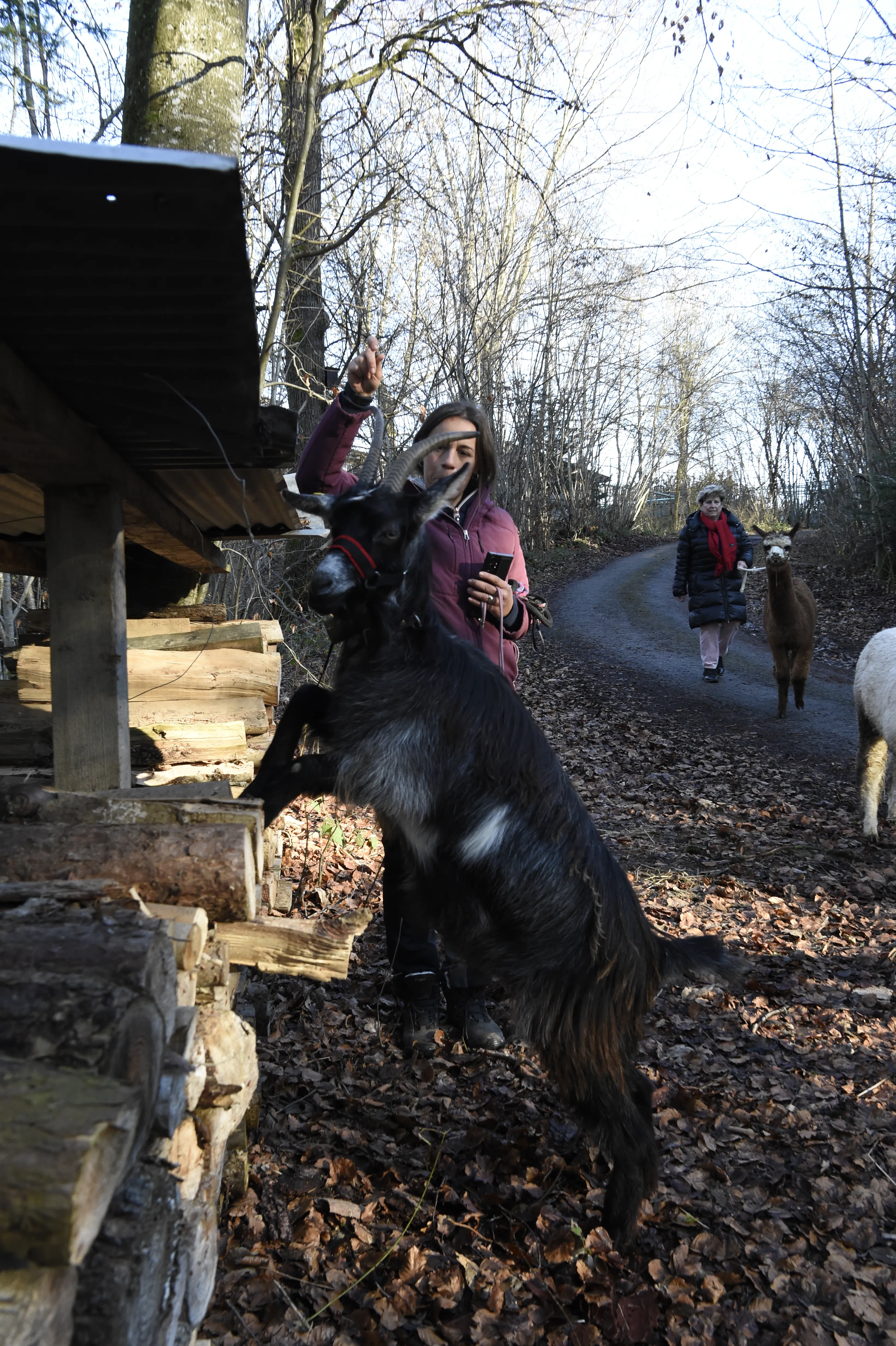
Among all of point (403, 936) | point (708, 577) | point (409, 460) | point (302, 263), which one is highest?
point (302, 263)

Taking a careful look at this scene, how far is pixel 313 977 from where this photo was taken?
2.75m

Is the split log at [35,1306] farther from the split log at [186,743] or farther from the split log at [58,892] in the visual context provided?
the split log at [186,743]

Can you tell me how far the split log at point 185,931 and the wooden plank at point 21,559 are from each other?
10.4 ft

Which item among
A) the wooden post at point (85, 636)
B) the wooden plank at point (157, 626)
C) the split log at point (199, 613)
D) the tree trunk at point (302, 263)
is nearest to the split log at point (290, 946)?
the wooden post at point (85, 636)

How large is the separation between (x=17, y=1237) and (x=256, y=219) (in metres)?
7.26

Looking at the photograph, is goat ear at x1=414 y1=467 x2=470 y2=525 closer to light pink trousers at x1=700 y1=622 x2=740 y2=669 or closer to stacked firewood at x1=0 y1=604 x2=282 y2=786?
A: stacked firewood at x1=0 y1=604 x2=282 y2=786

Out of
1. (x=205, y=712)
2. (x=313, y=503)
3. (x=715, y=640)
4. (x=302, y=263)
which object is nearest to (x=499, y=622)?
(x=313, y=503)

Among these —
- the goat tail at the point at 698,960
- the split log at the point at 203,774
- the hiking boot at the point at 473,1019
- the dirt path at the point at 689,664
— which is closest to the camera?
the goat tail at the point at 698,960

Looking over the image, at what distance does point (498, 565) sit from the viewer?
11.5 feet

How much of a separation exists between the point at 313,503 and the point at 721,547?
9105 millimetres

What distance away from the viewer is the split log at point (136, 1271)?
1462 millimetres

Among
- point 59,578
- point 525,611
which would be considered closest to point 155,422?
point 59,578

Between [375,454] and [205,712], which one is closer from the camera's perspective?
[375,454]

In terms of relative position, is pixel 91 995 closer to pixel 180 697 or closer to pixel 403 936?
pixel 403 936
